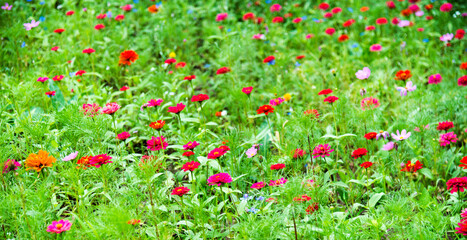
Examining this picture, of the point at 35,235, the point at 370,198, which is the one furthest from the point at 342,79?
the point at 35,235

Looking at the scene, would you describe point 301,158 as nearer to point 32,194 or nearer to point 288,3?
point 32,194

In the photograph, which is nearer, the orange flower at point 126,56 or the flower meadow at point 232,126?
the flower meadow at point 232,126

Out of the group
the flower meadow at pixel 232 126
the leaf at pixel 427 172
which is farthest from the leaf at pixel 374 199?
the leaf at pixel 427 172

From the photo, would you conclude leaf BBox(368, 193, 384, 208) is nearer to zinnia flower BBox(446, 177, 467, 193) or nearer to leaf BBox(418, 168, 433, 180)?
zinnia flower BBox(446, 177, 467, 193)

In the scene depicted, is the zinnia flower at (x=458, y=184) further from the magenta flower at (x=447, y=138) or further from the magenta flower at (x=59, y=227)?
the magenta flower at (x=59, y=227)

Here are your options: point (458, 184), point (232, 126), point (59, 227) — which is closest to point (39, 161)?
point (59, 227)

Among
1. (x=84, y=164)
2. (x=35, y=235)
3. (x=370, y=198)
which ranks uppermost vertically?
(x=84, y=164)

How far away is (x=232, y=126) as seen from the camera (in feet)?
12.3

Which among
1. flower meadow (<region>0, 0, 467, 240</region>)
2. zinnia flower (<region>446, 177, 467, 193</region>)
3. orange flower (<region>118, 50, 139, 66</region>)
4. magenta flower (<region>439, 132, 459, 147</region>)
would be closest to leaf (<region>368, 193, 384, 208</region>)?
flower meadow (<region>0, 0, 467, 240</region>)

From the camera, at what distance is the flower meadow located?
241 cm

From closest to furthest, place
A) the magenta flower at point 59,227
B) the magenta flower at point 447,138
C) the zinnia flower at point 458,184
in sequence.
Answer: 1. the magenta flower at point 59,227
2. the zinnia flower at point 458,184
3. the magenta flower at point 447,138

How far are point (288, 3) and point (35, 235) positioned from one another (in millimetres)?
4583

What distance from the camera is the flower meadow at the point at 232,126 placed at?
241cm

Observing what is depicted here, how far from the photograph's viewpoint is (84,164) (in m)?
2.49
